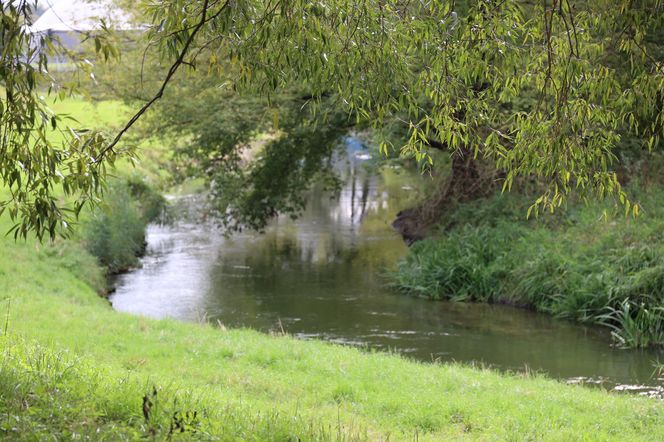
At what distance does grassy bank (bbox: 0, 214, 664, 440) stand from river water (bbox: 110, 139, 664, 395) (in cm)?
251

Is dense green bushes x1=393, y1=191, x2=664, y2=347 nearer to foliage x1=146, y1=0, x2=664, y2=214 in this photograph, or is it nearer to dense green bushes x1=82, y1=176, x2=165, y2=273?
dense green bushes x1=82, y1=176, x2=165, y2=273

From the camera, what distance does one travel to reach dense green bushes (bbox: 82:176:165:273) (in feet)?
61.7

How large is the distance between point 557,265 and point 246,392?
10126 mm

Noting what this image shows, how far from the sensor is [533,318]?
53.3ft

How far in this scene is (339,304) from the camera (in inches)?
671

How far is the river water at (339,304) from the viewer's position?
13.6 metres

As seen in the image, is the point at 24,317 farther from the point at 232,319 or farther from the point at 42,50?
the point at 42,50

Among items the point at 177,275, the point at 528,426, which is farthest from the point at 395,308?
the point at 528,426

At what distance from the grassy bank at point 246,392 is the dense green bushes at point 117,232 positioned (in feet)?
19.7

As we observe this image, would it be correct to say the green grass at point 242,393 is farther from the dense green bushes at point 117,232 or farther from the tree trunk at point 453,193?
the tree trunk at point 453,193

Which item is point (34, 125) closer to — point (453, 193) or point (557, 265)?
point (557, 265)

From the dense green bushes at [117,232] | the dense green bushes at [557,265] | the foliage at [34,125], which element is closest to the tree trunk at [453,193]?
the dense green bushes at [557,265]

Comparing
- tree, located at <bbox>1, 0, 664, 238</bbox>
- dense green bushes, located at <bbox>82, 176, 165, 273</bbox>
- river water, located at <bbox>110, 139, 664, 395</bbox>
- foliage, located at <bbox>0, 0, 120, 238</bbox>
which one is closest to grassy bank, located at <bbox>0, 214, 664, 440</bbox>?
foliage, located at <bbox>0, 0, 120, 238</bbox>

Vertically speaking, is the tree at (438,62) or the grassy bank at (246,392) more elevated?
the tree at (438,62)
